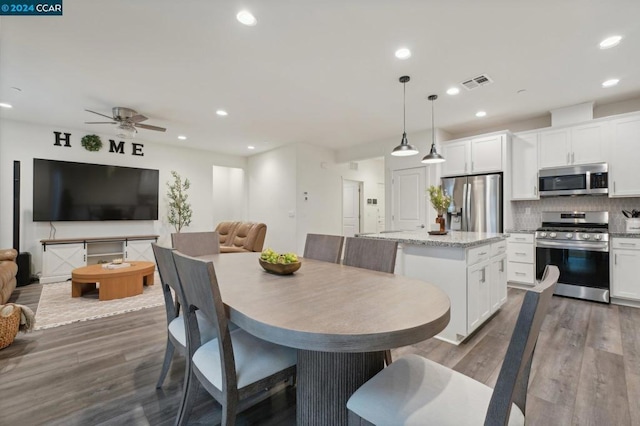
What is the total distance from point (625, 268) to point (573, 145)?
1.73m

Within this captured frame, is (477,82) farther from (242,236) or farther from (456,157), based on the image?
(242,236)

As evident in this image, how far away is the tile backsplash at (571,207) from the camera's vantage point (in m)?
3.86

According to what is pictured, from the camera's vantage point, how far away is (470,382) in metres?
1.05

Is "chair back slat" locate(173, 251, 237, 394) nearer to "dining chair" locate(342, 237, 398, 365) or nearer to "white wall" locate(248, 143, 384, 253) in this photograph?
"dining chair" locate(342, 237, 398, 365)

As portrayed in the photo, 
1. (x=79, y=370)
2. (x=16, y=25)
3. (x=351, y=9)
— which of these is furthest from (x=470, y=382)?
(x=16, y=25)

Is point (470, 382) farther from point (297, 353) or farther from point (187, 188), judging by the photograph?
point (187, 188)

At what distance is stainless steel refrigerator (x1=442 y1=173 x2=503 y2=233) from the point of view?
439 centimetres

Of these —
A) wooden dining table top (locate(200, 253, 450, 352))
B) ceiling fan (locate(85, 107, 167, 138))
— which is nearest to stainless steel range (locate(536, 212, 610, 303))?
wooden dining table top (locate(200, 253, 450, 352))

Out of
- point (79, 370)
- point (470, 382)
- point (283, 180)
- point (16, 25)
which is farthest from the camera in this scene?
point (283, 180)

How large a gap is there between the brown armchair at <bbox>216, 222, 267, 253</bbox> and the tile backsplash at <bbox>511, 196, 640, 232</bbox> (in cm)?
443

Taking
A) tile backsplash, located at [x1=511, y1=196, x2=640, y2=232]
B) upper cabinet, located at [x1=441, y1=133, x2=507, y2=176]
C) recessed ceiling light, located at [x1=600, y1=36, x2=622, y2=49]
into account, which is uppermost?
recessed ceiling light, located at [x1=600, y1=36, x2=622, y2=49]

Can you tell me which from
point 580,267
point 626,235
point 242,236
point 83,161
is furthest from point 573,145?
point 83,161

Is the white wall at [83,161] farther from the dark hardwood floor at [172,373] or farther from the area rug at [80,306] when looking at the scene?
the dark hardwood floor at [172,373]

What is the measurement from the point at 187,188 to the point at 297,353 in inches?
234
